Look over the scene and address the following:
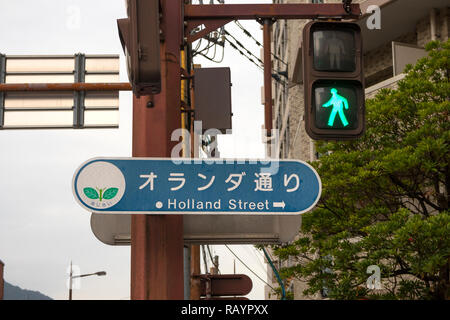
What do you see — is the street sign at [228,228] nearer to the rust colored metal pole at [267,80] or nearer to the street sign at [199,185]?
the street sign at [199,185]

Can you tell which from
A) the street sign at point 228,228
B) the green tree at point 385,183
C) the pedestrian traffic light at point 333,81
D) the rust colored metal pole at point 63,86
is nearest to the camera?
the pedestrian traffic light at point 333,81

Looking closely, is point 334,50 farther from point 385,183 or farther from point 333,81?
point 385,183

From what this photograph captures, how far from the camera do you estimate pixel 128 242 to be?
5301mm

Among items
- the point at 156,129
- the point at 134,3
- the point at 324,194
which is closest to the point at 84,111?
the point at 156,129

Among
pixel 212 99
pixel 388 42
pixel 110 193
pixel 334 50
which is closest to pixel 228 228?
pixel 110 193

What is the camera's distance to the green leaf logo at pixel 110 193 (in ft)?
15.7

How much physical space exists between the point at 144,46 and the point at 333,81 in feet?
4.69

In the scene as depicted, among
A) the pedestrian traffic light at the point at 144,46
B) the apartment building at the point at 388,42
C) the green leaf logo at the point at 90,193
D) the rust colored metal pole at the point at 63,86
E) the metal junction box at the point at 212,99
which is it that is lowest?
the green leaf logo at the point at 90,193

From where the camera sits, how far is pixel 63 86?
28.0 feet

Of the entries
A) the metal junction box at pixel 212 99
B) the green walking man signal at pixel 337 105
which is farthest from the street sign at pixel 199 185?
the metal junction box at pixel 212 99

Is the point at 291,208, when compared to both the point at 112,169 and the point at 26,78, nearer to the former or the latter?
the point at 112,169

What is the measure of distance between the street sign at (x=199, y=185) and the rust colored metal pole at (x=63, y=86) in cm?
357
